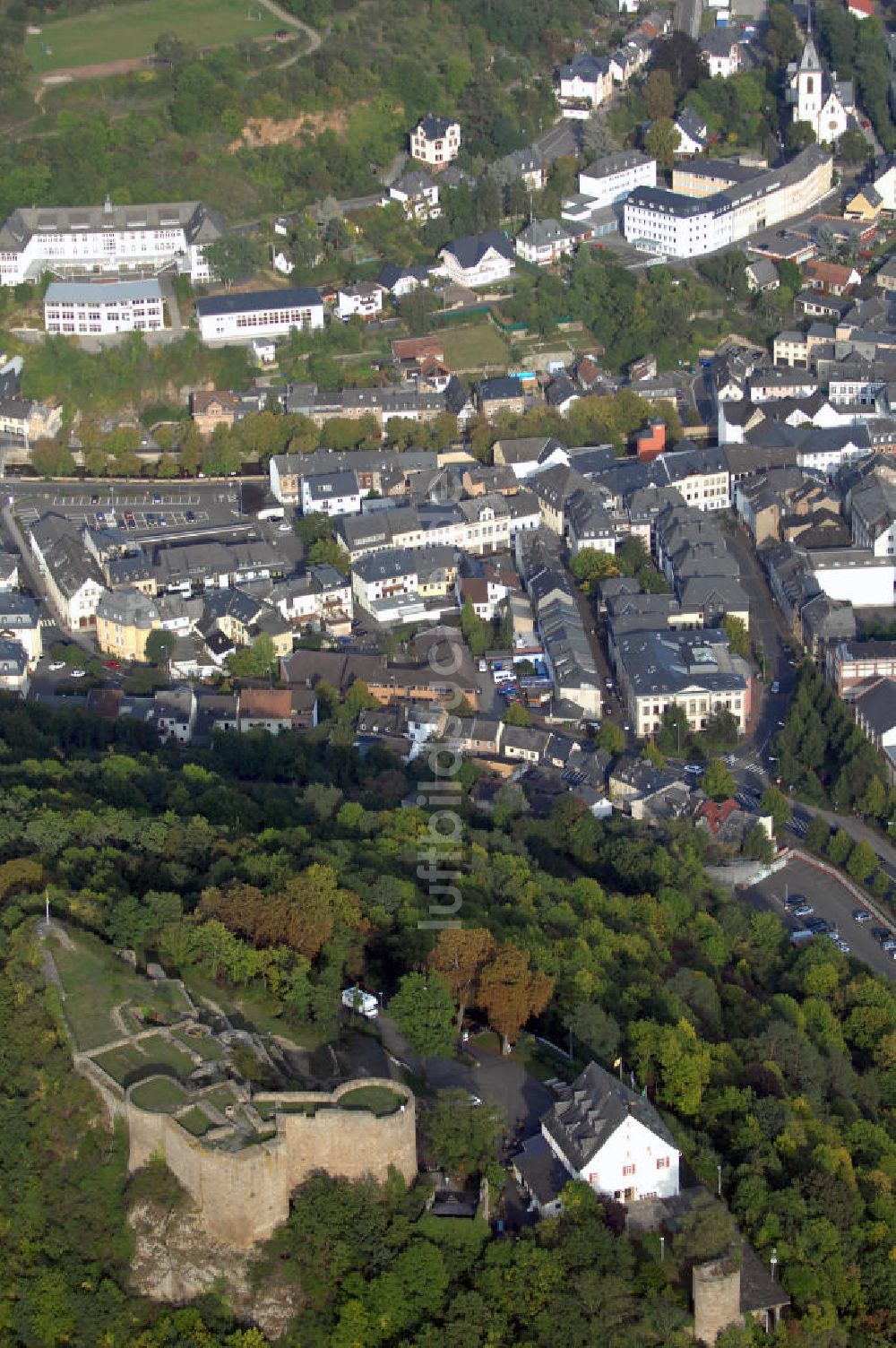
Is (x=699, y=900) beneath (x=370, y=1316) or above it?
beneath

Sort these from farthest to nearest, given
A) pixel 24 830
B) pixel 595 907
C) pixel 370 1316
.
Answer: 1. pixel 595 907
2. pixel 24 830
3. pixel 370 1316

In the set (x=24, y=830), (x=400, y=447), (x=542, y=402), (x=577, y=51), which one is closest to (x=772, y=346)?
(x=542, y=402)

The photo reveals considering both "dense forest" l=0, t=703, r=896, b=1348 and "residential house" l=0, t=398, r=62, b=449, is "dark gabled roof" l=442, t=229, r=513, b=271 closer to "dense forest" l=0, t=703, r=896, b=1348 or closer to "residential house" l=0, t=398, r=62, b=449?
"residential house" l=0, t=398, r=62, b=449

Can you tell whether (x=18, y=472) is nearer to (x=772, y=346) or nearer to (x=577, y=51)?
(x=772, y=346)

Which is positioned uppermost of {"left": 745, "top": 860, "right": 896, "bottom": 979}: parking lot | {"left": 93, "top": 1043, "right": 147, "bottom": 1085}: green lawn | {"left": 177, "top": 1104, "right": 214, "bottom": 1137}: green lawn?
{"left": 177, "top": 1104, "right": 214, "bottom": 1137}: green lawn

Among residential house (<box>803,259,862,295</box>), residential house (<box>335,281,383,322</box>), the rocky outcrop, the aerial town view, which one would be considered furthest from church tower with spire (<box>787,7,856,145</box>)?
the rocky outcrop

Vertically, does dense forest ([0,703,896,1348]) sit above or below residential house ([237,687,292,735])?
above
